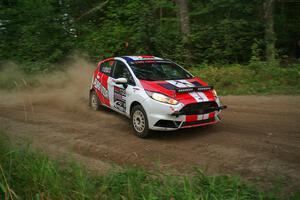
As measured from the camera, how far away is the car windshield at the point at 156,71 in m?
7.62

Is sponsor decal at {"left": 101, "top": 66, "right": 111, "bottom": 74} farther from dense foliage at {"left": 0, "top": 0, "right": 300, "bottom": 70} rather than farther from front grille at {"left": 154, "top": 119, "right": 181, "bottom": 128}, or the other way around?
dense foliage at {"left": 0, "top": 0, "right": 300, "bottom": 70}

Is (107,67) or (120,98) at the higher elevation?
(107,67)

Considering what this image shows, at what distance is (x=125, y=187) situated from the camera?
424 cm

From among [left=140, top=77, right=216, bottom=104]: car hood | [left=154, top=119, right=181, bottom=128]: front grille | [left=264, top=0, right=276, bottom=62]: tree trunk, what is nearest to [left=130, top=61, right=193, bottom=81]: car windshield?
[left=140, top=77, right=216, bottom=104]: car hood

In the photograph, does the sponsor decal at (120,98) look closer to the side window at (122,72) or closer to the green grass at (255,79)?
the side window at (122,72)

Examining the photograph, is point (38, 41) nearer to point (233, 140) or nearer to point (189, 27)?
point (189, 27)

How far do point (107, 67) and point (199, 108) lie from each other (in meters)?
3.54

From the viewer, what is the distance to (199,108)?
672 centimetres

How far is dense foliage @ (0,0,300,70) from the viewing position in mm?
16547

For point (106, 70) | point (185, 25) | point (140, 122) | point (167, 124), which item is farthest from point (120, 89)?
point (185, 25)

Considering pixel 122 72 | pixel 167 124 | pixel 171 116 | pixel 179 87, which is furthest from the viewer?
pixel 122 72

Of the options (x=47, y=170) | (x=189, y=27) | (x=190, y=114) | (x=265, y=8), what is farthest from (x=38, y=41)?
(x=47, y=170)

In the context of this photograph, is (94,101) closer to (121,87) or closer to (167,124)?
(121,87)

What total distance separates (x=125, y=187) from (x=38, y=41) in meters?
15.9
